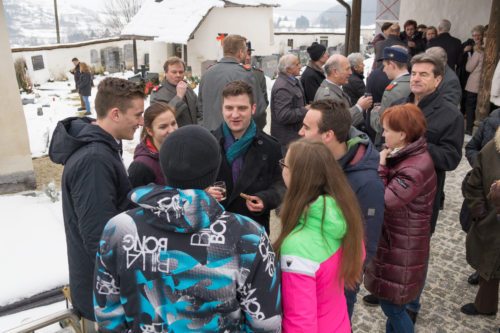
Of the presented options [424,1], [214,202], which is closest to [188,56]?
[424,1]

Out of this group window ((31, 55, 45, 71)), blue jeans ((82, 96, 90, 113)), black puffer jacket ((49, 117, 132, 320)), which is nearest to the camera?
black puffer jacket ((49, 117, 132, 320))

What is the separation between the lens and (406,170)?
9.11ft

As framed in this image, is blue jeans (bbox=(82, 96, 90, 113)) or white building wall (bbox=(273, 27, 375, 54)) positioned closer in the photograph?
blue jeans (bbox=(82, 96, 90, 113))

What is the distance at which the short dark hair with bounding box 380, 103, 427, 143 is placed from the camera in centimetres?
287

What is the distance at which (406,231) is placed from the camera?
2.81 meters

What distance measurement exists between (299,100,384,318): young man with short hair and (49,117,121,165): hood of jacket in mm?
1161

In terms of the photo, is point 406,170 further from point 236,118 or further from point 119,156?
point 119,156

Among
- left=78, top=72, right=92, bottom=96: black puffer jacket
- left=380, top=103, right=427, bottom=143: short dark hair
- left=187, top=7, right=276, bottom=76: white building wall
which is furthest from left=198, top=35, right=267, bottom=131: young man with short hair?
left=187, top=7, right=276, bottom=76: white building wall

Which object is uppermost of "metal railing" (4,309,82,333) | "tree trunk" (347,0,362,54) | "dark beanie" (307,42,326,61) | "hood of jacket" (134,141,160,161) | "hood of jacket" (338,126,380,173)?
"tree trunk" (347,0,362,54)

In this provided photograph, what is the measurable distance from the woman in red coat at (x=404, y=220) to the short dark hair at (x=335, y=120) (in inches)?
20.4

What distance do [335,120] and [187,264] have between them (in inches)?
55.7

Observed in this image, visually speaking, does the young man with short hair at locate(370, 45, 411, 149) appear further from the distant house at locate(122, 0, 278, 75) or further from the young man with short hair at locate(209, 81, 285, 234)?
the distant house at locate(122, 0, 278, 75)

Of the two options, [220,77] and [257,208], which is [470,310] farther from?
[220,77]

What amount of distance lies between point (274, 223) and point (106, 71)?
21.1 metres
